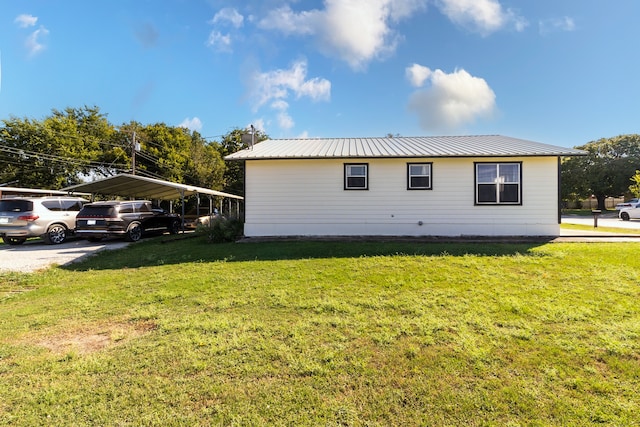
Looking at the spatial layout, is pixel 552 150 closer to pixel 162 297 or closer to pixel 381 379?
pixel 381 379

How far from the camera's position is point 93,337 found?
151 inches

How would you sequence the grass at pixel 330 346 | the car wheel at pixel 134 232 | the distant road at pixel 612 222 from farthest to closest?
the distant road at pixel 612 222, the car wheel at pixel 134 232, the grass at pixel 330 346

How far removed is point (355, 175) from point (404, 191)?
181cm

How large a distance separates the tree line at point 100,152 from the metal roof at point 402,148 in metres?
12.3

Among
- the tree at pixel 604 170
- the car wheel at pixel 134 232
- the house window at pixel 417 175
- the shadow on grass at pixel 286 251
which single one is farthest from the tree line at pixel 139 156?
the house window at pixel 417 175

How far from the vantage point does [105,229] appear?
446 inches

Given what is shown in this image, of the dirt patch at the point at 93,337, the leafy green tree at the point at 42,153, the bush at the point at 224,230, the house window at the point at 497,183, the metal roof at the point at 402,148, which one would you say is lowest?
the dirt patch at the point at 93,337

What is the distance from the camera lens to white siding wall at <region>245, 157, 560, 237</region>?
34.2 feet

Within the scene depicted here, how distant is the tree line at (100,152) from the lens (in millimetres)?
25797

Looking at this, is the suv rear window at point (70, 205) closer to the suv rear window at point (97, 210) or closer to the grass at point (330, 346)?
the suv rear window at point (97, 210)

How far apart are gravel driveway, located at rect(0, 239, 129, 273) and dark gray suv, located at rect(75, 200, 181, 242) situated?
2.04ft

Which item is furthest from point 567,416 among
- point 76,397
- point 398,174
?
point 398,174

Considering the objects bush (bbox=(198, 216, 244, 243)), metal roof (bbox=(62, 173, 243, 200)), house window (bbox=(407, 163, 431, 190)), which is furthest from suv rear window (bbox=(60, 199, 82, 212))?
house window (bbox=(407, 163, 431, 190))

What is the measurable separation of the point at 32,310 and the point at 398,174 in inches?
390
